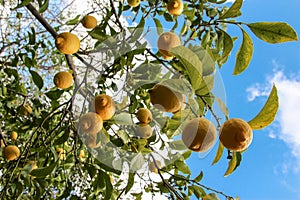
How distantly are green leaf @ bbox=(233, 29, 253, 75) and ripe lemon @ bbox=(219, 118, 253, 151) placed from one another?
0.19 metres

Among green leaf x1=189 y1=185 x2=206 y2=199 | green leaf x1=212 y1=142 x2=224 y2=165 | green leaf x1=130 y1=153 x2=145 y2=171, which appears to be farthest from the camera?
green leaf x1=189 y1=185 x2=206 y2=199

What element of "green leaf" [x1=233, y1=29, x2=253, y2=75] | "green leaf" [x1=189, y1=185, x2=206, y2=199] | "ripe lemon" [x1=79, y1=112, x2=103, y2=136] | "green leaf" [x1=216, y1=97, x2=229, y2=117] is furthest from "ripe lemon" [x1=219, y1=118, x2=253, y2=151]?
"green leaf" [x1=189, y1=185, x2=206, y2=199]

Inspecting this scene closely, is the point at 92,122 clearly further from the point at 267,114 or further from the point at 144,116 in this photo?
the point at 267,114

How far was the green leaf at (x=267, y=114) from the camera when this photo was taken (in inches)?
24.1

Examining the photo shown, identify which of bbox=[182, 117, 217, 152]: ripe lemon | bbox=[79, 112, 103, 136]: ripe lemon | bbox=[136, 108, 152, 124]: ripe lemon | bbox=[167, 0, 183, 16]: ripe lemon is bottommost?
bbox=[182, 117, 217, 152]: ripe lemon

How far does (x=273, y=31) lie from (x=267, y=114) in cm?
19

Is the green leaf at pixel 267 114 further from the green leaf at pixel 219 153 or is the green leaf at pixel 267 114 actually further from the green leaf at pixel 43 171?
the green leaf at pixel 43 171

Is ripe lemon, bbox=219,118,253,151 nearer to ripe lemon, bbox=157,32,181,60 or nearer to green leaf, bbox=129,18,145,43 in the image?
ripe lemon, bbox=157,32,181,60

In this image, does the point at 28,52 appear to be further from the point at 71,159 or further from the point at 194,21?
the point at 194,21

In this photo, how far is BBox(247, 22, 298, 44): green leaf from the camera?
701mm

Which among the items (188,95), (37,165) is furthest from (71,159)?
(188,95)

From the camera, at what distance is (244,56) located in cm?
79

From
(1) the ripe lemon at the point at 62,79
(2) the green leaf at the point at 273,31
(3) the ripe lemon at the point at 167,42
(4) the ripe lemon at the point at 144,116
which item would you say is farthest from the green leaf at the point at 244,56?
(1) the ripe lemon at the point at 62,79

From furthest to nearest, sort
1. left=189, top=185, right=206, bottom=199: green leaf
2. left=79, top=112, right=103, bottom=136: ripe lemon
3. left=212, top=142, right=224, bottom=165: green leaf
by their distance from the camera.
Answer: left=189, top=185, right=206, bottom=199: green leaf, left=79, top=112, right=103, bottom=136: ripe lemon, left=212, top=142, right=224, bottom=165: green leaf
